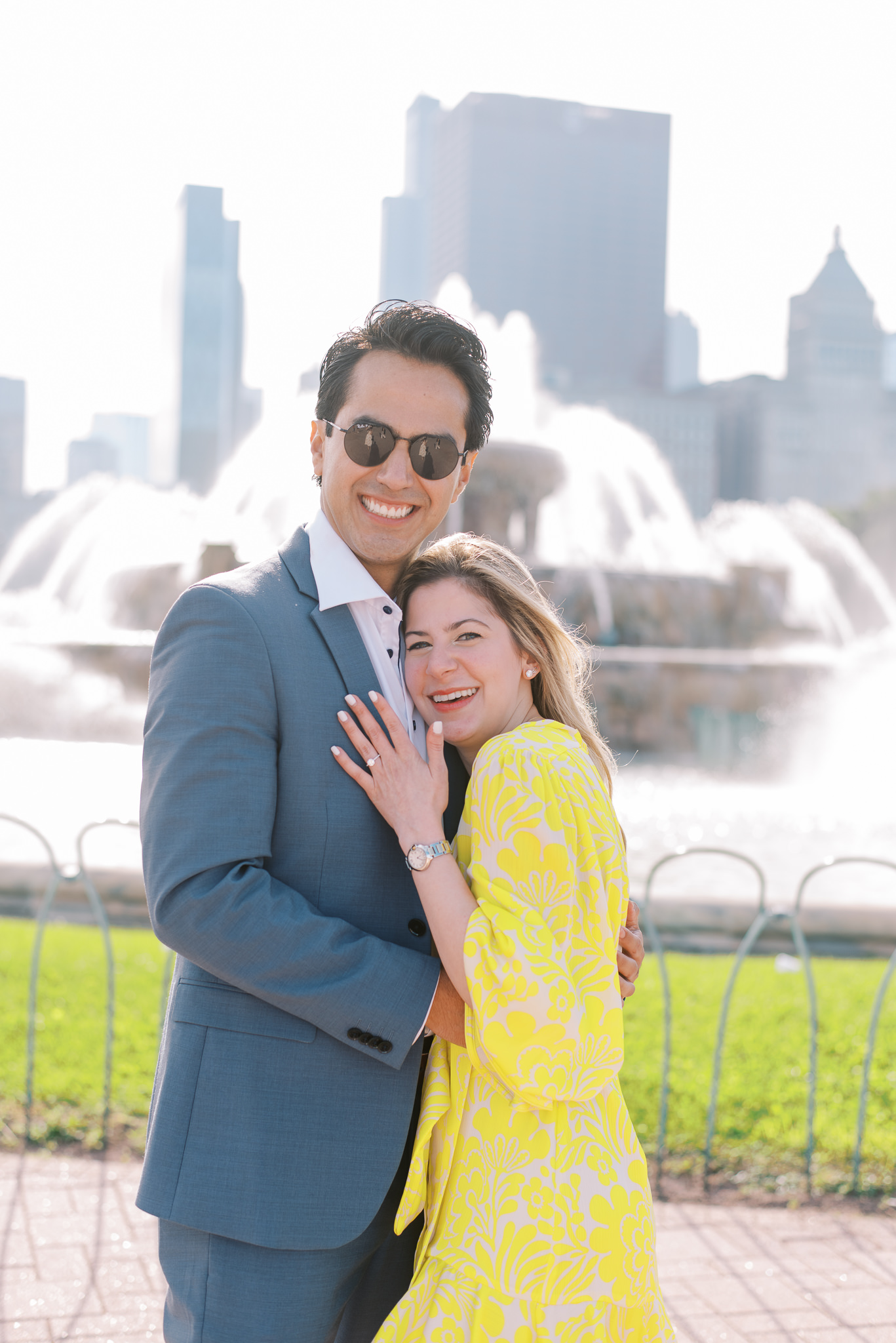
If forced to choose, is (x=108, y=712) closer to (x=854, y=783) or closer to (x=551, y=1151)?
(x=854, y=783)

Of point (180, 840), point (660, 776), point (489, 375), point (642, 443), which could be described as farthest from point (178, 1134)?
point (642, 443)

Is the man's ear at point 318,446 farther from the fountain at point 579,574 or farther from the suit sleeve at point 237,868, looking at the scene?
the suit sleeve at point 237,868

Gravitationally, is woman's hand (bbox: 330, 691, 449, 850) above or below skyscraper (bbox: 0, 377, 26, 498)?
below

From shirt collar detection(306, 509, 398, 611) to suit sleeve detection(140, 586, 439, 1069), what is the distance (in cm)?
25

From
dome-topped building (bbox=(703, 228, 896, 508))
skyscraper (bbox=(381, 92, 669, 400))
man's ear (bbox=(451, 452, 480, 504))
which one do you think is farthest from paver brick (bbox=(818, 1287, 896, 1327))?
skyscraper (bbox=(381, 92, 669, 400))

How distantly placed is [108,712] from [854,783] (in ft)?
31.8

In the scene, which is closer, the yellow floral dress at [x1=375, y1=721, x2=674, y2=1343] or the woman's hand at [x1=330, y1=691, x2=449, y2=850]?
the yellow floral dress at [x1=375, y1=721, x2=674, y2=1343]

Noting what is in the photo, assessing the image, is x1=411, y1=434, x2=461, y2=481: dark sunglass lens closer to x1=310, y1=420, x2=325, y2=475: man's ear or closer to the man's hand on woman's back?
x1=310, y1=420, x2=325, y2=475: man's ear

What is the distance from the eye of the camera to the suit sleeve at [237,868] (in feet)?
5.93

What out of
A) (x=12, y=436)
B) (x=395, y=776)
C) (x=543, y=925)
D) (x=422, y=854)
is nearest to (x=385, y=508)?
(x=395, y=776)

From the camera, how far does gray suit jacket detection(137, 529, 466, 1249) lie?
5.99 ft

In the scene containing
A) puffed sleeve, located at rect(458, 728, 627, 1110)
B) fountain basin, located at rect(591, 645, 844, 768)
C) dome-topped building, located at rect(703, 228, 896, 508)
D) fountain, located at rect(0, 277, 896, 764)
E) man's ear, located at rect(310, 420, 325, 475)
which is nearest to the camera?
puffed sleeve, located at rect(458, 728, 627, 1110)

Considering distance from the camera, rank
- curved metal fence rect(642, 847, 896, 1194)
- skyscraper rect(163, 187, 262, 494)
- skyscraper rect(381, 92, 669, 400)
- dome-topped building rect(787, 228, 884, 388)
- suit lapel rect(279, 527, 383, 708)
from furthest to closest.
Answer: skyscraper rect(163, 187, 262, 494), skyscraper rect(381, 92, 669, 400), dome-topped building rect(787, 228, 884, 388), curved metal fence rect(642, 847, 896, 1194), suit lapel rect(279, 527, 383, 708)

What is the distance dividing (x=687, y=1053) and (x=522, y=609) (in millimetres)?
3983
